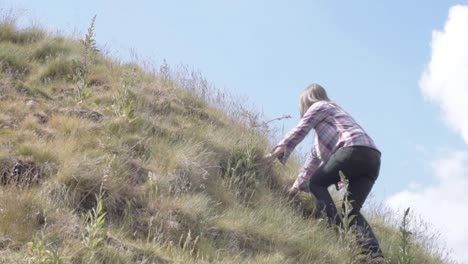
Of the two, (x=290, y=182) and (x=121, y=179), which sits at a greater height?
(x=290, y=182)

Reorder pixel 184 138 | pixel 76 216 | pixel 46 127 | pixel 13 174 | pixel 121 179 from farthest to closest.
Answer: pixel 184 138
pixel 46 127
pixel 121 179
pixel 13 174
pixel 76 216

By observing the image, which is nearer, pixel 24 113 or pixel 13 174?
pixel 13 174

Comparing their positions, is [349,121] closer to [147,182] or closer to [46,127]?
[147,182]

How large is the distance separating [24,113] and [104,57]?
2.98 metres

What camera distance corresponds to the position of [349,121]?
5.95 meters

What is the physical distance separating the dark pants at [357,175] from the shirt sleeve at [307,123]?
0.39 metres

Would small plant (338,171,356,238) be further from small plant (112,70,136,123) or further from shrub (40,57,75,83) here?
shrub (40,57,75,83)

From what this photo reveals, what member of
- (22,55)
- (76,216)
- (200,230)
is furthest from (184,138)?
(22,55)

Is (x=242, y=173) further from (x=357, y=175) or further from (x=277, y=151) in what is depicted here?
(x=357, y=175)

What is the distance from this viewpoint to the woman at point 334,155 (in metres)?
5.59

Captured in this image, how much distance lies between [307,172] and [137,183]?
6.22 ft

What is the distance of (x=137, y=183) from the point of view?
549 centimetres

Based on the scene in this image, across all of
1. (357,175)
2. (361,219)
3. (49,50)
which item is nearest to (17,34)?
(49,50)

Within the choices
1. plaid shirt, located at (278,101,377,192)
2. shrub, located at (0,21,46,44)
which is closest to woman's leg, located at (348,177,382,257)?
plaid shirt, located at (278,101,377,192)
